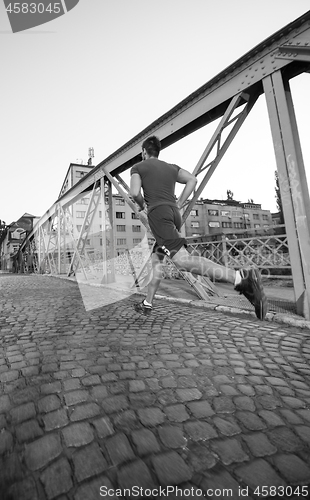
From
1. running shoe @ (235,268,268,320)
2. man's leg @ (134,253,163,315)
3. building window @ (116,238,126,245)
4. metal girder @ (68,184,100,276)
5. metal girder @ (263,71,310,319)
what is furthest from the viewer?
building window @ (116,238,126,245)

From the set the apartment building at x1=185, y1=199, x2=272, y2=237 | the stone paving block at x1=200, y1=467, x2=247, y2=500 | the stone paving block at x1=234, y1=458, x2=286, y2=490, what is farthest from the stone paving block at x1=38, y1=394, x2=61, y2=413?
the apartment building at x1=185, y1=199, x2=272, y2=237

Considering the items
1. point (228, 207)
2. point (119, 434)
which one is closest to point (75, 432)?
point (119, 434)

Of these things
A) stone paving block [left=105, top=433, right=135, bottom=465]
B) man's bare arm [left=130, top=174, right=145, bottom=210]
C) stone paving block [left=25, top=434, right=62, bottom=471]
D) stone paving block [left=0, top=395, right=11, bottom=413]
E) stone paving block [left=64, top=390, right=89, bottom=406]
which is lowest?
stone paving block [left=105, top=433, right=135, bottom=465]

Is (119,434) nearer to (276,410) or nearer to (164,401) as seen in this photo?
(164,401)

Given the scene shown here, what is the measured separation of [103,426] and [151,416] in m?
0.24

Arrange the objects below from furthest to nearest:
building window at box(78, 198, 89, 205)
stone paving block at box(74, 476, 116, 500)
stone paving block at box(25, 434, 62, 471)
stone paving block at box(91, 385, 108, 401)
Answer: building window at box(78, 198, 89, 205)
stone paving block at box(91, 385, 108, 401)
stone paving block at box(25, 434, 62, 471)
stone paving block at box(74, 476, 116, 500)

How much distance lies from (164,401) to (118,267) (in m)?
10.1

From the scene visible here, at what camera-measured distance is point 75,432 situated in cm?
108

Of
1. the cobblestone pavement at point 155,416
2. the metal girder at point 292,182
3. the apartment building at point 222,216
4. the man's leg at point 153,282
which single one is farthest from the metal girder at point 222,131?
the apartment building at point 222,216

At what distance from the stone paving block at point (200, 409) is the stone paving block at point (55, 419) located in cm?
64

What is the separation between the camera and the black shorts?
9.37ft

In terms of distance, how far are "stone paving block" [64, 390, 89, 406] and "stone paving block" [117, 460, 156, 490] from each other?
0.51 meters

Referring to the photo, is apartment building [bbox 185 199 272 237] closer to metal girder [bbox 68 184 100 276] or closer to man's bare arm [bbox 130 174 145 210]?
metal girder [bbox 68 184 100 276]

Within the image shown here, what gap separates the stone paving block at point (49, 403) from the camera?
124cm
